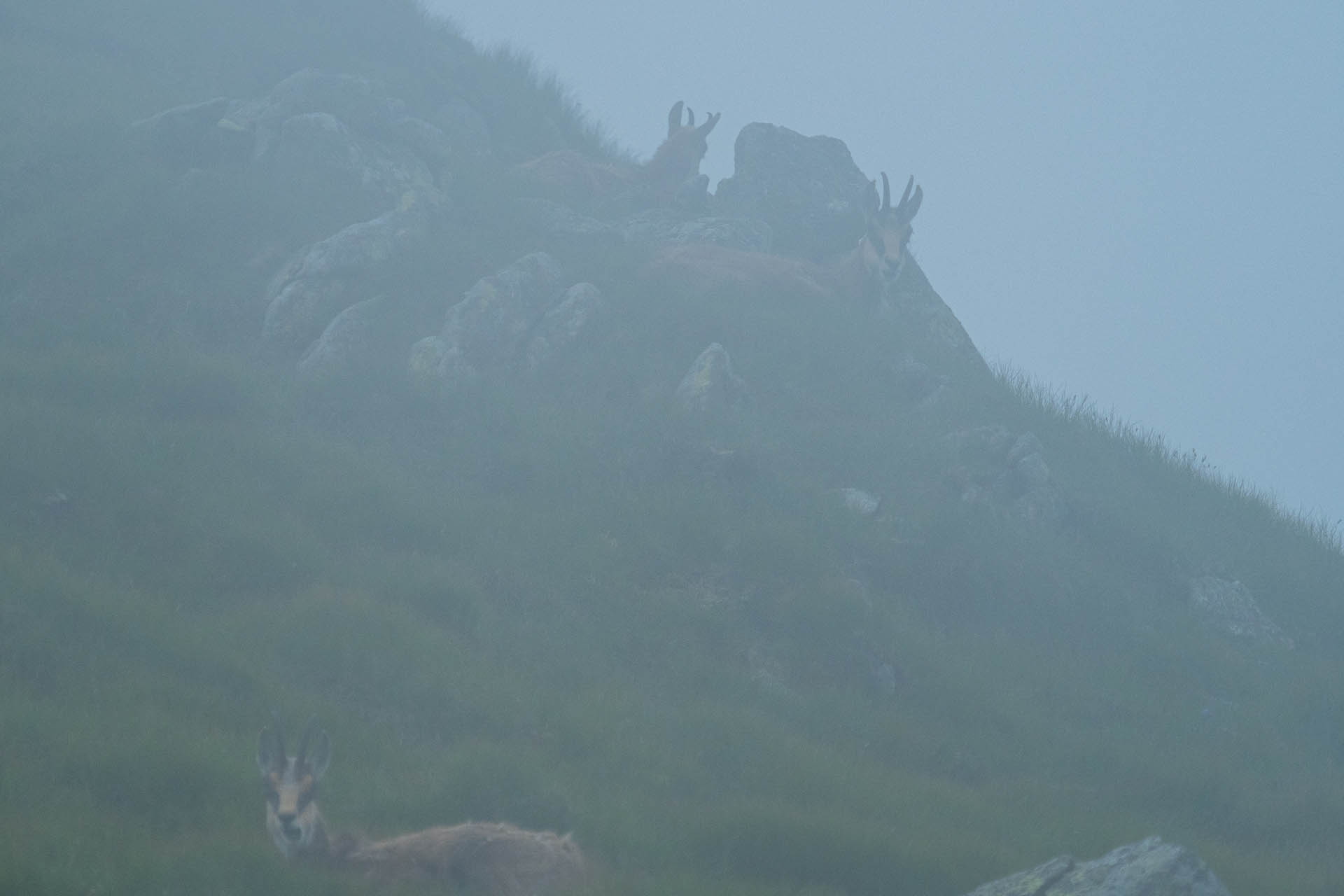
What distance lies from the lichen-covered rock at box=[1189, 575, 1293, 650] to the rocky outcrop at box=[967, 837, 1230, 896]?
1014 cm

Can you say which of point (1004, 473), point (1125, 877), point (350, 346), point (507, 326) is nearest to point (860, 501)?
point (1004, 473)

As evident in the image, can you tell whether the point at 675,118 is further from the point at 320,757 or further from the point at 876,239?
the point at 320,757

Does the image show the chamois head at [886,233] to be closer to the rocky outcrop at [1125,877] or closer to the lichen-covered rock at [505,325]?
the lichen-covered rock at [505,325]

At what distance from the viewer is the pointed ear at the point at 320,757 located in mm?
7805

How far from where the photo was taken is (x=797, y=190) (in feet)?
102

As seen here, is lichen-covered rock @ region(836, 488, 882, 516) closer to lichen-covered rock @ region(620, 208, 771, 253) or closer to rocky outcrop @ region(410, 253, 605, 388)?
rocky outcrop @ region(410, 253, 605, 388)

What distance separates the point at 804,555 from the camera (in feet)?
46.5

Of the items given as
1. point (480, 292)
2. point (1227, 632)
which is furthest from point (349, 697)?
point (1227, 632)

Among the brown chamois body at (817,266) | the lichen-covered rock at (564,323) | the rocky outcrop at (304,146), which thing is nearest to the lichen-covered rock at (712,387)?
the lichen-covered rock at (564,323)

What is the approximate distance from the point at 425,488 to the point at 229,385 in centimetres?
323

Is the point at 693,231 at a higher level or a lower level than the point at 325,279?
higher

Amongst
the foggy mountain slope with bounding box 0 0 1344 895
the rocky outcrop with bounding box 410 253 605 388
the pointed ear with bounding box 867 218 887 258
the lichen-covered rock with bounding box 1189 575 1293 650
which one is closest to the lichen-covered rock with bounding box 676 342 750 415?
the foggy mountain slope with bounding box 0 0 1344 895

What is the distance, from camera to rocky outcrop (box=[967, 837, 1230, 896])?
6711mm

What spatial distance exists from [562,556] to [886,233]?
15780 mm
